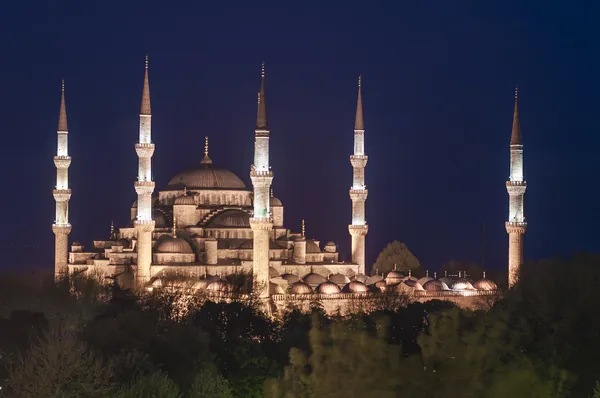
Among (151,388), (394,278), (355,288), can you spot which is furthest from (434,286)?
(151,388)

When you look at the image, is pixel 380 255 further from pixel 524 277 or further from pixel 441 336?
pixel 441 336

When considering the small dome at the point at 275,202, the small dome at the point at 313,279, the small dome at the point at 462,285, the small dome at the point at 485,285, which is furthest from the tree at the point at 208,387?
the small dome at the point at 275,202

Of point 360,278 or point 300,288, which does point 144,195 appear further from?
point 360,278

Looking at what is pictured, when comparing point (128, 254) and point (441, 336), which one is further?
point (128, 254)

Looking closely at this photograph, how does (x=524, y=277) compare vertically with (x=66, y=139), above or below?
below

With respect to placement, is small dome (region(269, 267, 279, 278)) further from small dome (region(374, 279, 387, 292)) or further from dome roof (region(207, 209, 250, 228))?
small dome (region(374, 279, 387, 292))

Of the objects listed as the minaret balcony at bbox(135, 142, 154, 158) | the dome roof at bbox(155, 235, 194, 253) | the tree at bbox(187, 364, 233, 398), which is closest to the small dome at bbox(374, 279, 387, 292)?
the dome roof at bbox(155, 235, 194, 253)

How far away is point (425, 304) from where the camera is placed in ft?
119

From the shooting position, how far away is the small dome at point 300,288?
41156 millimetres

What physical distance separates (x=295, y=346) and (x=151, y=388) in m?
7.63

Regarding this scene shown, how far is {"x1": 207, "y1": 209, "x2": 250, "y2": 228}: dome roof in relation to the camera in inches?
1794

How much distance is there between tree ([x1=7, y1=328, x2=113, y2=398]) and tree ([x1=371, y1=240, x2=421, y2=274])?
1404 inches

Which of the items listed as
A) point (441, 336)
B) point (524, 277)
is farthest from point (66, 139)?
point (441, 336)

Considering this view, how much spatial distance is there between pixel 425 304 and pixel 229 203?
13.6 metres
